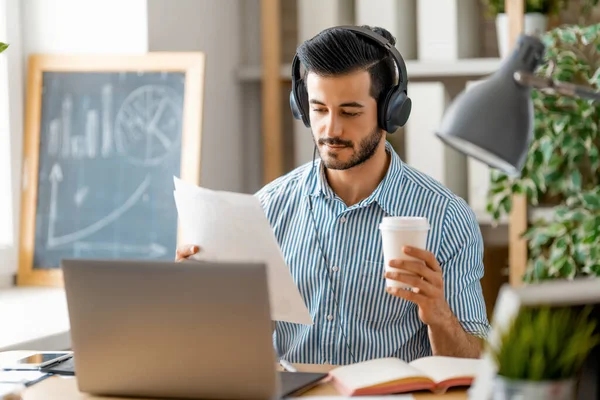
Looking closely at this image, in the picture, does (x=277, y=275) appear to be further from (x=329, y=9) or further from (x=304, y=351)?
(x=329, y=9)

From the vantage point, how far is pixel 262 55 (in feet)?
10.3

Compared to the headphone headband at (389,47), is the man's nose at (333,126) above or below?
below

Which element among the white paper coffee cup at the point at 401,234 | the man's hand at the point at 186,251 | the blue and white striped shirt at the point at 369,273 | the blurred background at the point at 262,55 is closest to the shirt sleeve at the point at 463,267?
the blue and white striped shirt at the point at 369,273

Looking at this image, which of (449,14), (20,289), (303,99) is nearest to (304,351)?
(303,99)

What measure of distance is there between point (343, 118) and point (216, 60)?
1293mm

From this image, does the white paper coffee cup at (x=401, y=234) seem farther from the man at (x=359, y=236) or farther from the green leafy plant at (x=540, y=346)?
the green leafy plant at (x=540, y=346)

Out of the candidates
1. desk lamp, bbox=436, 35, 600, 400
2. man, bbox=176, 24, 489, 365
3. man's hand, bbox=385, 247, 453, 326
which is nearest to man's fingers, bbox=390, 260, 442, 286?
man's hand, bbox=385, 247, 453, 326

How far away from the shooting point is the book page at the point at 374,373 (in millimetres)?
1447

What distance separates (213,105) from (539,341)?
7.20 ft

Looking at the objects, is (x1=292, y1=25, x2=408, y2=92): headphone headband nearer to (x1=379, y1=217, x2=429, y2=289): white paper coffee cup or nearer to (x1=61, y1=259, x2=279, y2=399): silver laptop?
(x1=379, y1=217, x2=429, y2=289): white paper coffee cup

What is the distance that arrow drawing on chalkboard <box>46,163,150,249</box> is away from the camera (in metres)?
2.70

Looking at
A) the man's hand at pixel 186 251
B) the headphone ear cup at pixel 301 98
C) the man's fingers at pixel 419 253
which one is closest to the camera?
the man's fingers at pixel 419 253

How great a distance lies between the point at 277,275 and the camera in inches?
64.0

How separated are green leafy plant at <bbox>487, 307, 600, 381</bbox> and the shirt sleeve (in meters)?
0.82
